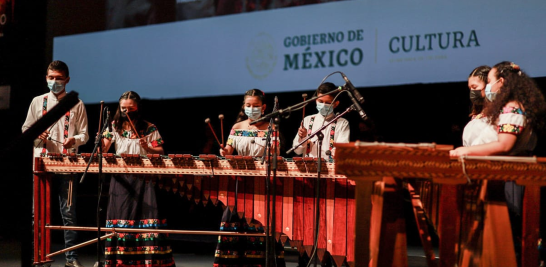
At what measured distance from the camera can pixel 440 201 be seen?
3.40m

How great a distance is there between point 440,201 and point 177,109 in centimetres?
513

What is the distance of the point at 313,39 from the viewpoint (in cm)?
674

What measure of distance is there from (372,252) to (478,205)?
2.03ft

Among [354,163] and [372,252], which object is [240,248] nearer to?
[372,252]

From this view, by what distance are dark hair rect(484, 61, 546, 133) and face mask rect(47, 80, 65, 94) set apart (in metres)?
3.55

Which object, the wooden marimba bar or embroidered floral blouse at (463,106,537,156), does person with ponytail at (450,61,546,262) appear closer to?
embroidered floral blouse at (463,106,537,156)

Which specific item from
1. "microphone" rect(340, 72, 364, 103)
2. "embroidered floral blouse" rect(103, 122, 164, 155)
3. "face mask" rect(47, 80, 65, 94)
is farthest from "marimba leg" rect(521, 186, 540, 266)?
"face mask" rect(47, 80, 65, 94)

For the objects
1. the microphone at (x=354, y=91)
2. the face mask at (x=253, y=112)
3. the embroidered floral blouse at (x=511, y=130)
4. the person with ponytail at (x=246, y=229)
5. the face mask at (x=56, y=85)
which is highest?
the face mask at (x=56, y=85)

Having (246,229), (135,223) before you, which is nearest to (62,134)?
(135,223)

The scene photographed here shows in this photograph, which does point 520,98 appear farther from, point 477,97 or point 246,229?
point 246,229

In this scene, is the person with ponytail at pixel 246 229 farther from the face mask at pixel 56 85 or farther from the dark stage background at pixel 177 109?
the face mask at pixel 56 85

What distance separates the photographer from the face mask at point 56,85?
537 cm

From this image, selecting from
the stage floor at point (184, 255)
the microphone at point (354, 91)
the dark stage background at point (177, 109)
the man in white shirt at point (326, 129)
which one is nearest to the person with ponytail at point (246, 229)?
the man in white shirt at point (326, 129)

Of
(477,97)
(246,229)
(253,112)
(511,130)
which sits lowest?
(246,229)
